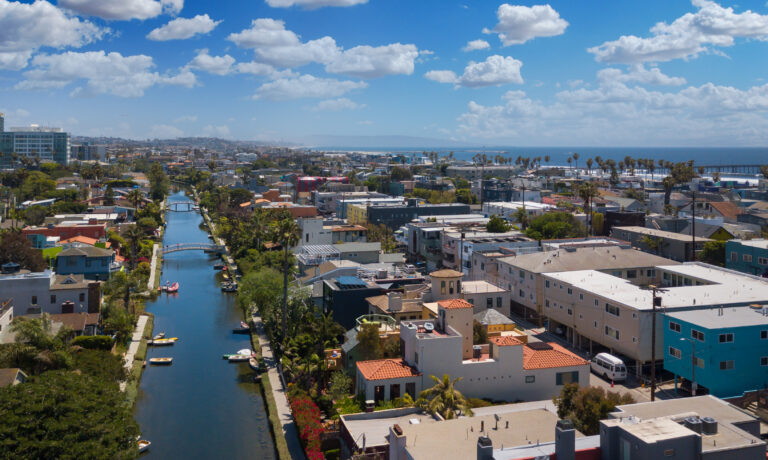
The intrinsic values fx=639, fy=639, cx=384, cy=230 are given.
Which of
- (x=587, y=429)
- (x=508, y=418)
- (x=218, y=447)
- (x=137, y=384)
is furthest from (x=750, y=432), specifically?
(x=137, y=384)

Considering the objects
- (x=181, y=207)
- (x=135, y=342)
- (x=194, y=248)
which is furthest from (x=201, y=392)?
(x=181, y=207)

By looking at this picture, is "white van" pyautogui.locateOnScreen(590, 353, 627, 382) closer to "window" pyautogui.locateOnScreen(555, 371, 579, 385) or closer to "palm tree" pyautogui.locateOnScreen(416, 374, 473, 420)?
"window" pyautogui.locateOnScreen(555, 371, 579, 385)

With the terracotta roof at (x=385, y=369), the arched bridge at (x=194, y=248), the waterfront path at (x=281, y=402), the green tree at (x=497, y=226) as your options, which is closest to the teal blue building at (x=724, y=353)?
the terracotta roof at (x=385, y=369)

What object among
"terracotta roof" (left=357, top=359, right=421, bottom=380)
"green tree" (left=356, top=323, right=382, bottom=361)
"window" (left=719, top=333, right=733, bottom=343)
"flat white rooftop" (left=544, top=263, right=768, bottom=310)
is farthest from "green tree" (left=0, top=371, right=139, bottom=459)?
"flat white rooftop" (left=544, top=263, right=768, bottom=310)

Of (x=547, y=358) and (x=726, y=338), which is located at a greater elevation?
(x=726, y=338)

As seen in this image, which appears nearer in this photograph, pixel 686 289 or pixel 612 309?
pixel 612 309

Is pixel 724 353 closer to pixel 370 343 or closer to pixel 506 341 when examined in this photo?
pixel 506 341
